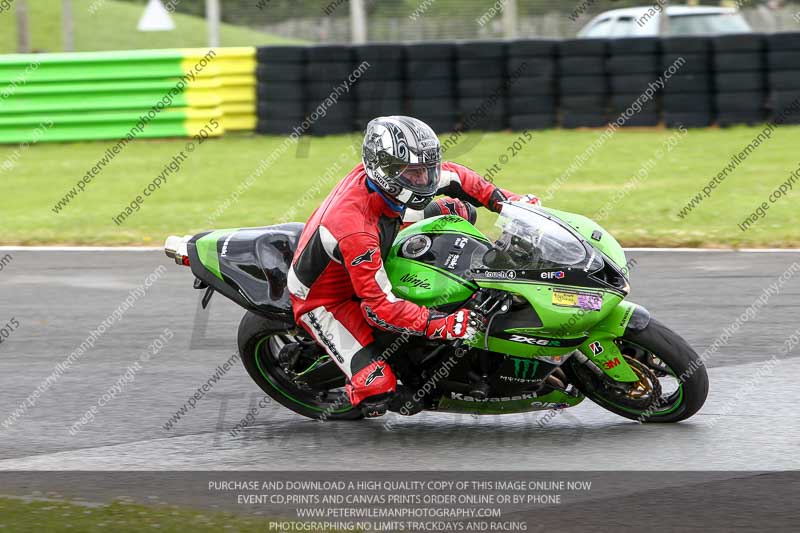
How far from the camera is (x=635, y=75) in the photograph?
16391mm

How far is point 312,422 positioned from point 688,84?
11509mm

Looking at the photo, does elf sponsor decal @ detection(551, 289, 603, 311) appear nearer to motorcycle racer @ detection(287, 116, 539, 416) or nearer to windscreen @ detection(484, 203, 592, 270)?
windscreen @ detection(484, 203, 592, 270)

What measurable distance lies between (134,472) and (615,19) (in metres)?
18.5

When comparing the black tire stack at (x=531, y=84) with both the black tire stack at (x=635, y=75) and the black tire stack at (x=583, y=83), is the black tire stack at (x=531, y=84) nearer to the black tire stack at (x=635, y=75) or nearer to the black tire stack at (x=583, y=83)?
the black tire stack at (x=583, y=83)

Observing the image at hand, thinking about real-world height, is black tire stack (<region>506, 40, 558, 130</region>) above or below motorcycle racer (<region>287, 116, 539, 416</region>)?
below

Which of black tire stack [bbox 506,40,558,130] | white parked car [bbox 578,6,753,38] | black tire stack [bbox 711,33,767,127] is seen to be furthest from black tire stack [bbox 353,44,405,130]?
white parked car [bbox 578,6,753,38]

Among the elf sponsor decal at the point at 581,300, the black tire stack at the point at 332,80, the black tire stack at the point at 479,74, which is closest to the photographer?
the elf sponsor decal at the point at 581,300

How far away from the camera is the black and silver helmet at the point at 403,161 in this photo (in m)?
5.49

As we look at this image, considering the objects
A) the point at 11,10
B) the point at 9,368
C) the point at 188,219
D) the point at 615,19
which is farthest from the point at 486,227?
the point at 11,10

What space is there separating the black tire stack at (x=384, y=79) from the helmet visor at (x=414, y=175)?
1137 centimetres

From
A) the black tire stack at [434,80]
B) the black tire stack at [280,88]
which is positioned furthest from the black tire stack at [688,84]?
the black tire stack at [280,88]

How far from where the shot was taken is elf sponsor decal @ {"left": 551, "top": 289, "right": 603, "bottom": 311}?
17.8 feet

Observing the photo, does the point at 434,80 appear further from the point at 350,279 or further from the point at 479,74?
the point at 350,279

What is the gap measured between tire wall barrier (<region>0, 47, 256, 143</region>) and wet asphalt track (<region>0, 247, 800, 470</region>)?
866 centimetres
